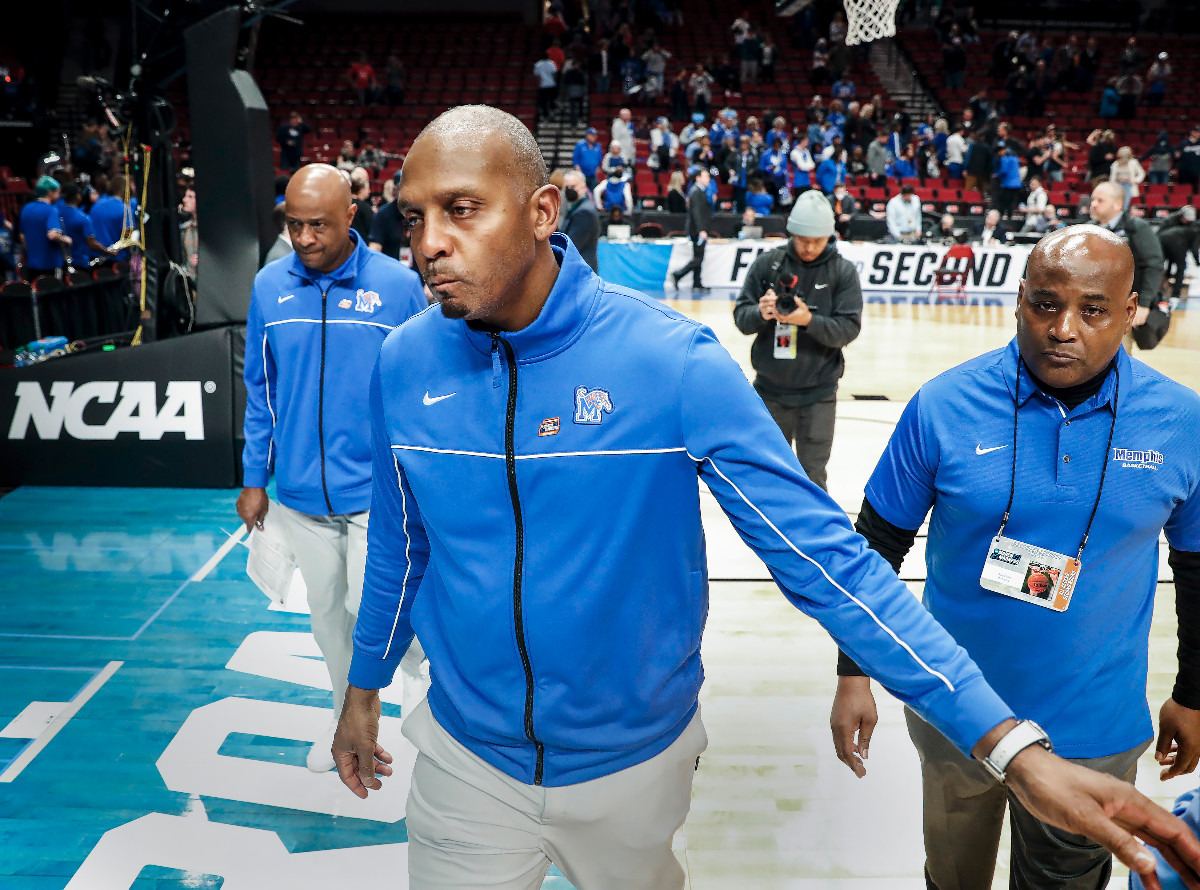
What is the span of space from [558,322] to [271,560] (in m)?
2.55

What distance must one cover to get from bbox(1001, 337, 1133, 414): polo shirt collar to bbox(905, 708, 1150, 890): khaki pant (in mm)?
739

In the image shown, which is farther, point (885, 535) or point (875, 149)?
point (875, 149)

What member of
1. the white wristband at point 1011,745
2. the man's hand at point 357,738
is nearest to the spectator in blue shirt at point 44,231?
the man's hand at point 357,738

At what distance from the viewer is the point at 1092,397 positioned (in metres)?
2.20

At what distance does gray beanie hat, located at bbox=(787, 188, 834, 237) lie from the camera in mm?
5395

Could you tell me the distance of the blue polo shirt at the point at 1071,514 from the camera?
7.07ft

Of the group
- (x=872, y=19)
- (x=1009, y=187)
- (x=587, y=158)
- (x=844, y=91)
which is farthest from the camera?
(x=844, y=91)

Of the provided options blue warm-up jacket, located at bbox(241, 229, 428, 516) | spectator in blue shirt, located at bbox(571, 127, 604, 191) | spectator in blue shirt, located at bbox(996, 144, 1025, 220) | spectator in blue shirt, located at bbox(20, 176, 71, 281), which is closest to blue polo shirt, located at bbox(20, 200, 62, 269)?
spectator in blue shirt, located at bbox(20, 176, 71, 281)

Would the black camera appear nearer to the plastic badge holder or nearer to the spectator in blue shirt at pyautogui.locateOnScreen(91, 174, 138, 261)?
the plastic badge holder

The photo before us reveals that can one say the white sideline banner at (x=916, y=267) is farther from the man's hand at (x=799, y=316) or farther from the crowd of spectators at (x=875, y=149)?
the man's hand at (x=799, y=316)

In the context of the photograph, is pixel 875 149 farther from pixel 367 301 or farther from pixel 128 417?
pixel 367 301

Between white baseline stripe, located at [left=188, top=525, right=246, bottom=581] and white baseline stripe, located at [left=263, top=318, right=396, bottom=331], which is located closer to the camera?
white baseline stripe, located at [left=263, top=318, right=396, bottom=331]

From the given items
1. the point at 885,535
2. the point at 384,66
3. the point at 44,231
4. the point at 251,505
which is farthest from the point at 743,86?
the point at 885,535

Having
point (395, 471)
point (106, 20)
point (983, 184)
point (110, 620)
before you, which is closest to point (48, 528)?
point (110, 620)
